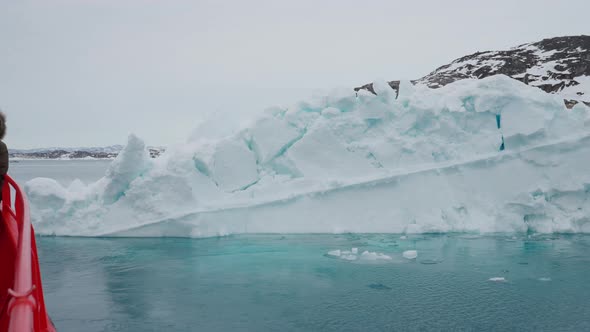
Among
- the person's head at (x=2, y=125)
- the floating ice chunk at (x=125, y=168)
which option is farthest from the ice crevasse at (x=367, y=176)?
the person's head at (x=2, y=125)

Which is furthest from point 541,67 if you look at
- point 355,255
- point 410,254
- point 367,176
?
point 355,255

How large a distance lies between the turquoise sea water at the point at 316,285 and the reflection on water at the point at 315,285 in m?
0.02

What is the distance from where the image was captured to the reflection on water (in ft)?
17.3

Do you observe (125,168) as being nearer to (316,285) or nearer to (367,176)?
(367,176)

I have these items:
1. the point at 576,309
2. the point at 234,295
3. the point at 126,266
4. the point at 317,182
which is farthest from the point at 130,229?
A: the point at 576,309

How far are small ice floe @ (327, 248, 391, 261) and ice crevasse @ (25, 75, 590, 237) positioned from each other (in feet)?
6.54

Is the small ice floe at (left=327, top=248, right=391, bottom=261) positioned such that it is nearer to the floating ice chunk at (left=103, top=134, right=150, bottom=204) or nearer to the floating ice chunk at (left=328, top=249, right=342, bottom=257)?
the floating ice chunk at (left=328, top=249, right=342, bottom=257)

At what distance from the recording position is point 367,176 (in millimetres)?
10633

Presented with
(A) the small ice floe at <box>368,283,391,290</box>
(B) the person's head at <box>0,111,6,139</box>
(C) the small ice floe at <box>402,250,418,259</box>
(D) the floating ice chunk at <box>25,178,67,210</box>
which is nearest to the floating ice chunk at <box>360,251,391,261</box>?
(C) the small ice floe at <box>402,250,418,259</box>

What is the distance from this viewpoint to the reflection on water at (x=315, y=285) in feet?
17.3

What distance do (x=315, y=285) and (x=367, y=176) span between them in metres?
4.45

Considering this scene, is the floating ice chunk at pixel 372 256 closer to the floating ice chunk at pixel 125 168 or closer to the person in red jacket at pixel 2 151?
the floating ice chunk at pixel 125 168

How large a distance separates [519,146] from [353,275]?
5756 mm

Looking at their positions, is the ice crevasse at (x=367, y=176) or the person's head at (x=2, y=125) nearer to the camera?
the person's head at (x=2, y=125)
